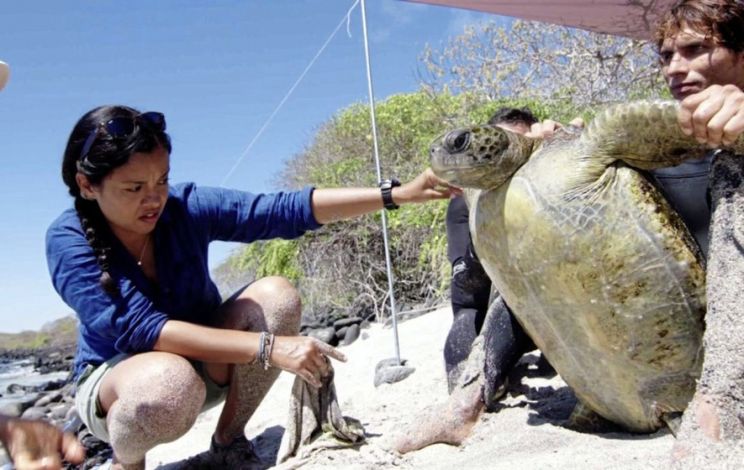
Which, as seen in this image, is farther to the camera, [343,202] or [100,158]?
[343,202]

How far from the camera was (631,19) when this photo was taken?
5.38 metres

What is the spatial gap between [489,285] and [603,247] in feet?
4.19

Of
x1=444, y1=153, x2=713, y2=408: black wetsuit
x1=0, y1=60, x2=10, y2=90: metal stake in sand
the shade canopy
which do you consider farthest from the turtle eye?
the shade canopy

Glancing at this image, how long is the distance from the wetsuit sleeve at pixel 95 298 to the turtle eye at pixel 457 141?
41.4 inches

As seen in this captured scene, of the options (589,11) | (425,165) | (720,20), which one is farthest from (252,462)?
(425,165)

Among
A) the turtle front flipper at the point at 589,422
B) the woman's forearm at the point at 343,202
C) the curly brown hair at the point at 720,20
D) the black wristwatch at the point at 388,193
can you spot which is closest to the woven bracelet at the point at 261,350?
the woman's forearm at the point at 343,202

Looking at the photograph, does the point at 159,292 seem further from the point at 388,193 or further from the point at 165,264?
the point at 388,193

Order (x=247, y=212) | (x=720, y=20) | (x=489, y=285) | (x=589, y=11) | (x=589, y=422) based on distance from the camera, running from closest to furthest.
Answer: (x=720, y=20), (x=589, y=422), (x=247, y=212), (x=489, y=285), (x=589, y=11)

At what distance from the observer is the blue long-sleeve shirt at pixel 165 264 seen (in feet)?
6.89

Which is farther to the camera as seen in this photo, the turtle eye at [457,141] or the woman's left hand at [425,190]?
the woman's left hand at [425,190]

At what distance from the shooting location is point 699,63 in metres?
1.75

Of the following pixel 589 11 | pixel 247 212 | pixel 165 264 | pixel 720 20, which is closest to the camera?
pixel 720 20

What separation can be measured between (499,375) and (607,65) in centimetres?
691

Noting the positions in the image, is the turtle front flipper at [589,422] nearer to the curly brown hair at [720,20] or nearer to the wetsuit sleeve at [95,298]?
the curly brown hair at [720,20]
